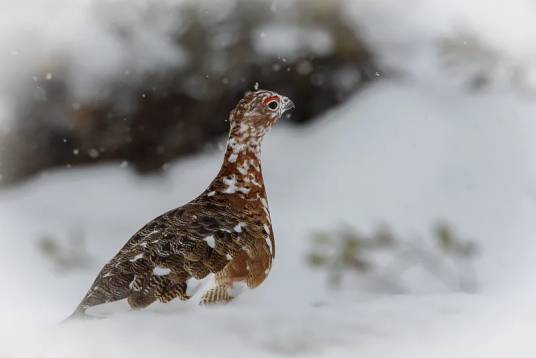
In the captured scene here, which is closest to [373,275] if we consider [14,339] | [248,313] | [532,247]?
[532,247]

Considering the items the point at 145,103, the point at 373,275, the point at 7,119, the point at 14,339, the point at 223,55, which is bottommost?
the point at 14,339

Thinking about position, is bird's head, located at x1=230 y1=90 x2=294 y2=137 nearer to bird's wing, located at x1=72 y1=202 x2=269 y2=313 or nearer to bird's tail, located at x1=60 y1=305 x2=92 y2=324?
bird's wing, located at x1=72 y1=202 x2=269 y2=313

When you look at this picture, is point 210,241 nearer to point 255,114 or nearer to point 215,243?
point 215,243

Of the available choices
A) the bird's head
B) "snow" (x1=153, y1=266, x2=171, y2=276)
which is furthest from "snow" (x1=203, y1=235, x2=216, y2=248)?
the bird's head

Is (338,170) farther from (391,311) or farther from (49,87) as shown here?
(49,87)

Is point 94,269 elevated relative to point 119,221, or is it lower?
lower

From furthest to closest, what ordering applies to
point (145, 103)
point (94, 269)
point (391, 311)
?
point (145, 103) < point (94, 269) < point (391, 311)

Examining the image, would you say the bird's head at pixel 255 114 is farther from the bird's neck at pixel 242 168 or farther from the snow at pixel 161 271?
the snow at pixel 161 271
